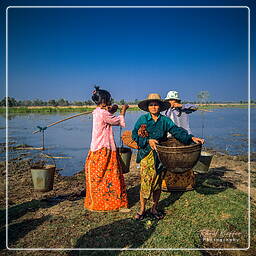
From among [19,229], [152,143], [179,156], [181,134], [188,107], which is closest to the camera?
[179,156]

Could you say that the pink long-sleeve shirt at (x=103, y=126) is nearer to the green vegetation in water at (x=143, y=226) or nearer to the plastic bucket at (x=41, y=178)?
the plastic bucket at (x=41, y=178)

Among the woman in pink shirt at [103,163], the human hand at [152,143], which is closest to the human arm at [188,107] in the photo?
the woman in pink shirt at [103,163]

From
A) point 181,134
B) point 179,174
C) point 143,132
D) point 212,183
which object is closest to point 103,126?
point 143,132

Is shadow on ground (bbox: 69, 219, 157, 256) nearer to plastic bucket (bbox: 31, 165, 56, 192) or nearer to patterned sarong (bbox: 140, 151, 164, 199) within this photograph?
patterned sarong (bbox: 140, 151, 164, 199)

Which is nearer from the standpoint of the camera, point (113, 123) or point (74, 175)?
point (113, 123)

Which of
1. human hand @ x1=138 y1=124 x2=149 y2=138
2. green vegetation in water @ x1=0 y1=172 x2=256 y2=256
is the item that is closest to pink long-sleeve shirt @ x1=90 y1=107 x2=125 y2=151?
human hand @ x1=138 y1=124 x2=149 y2=138

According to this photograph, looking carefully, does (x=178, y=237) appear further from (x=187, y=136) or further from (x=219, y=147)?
(x=219, y=147)

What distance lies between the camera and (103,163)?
3.74 metres

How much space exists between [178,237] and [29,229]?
6.65ft

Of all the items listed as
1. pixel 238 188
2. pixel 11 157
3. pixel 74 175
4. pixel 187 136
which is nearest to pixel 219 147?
pixel 238 188

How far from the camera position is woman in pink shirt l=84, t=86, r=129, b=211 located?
3734mm

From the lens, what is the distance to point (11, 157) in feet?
26.8

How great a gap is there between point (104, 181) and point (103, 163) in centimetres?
29

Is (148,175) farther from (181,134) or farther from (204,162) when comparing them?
→ (204,162)
